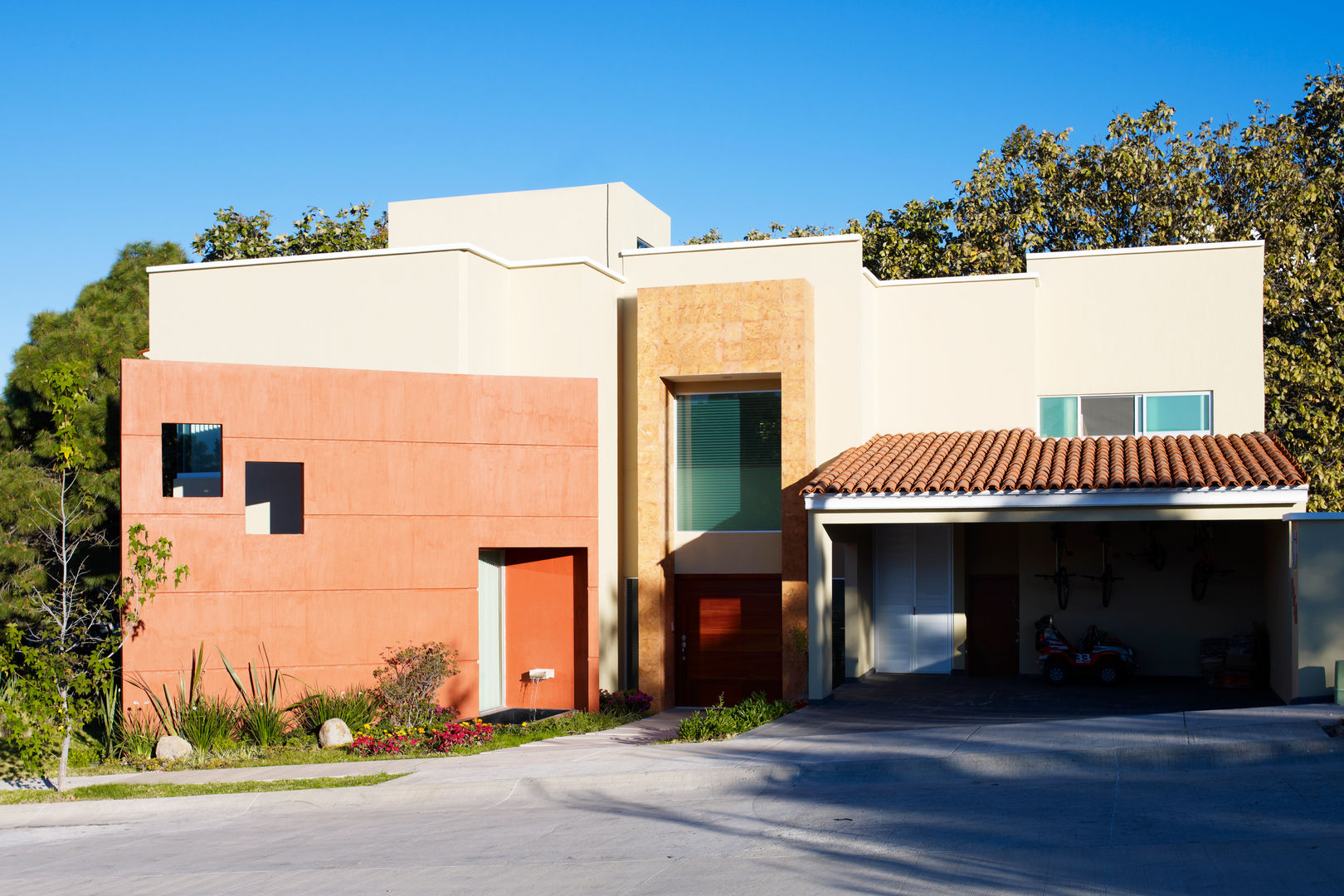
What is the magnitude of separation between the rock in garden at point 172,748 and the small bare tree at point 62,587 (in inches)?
43.9

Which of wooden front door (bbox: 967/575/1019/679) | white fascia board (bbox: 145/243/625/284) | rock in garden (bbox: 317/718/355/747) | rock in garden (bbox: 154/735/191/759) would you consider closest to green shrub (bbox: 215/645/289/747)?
rock in garden (bbox: 317/718/355/747)

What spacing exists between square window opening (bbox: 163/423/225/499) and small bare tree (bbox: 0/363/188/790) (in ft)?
3.49

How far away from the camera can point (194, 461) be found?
19.0 m

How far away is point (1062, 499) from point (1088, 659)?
15.3 ft

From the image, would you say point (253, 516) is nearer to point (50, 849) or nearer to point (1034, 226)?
point (50, 849)

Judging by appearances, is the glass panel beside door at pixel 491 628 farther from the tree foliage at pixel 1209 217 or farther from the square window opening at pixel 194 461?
the tree foliage at pixel 1209 217

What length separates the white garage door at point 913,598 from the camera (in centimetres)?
2264

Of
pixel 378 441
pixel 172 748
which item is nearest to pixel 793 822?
pixel 172 748

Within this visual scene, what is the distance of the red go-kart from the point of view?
20531 millimetres

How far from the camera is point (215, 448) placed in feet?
62.6

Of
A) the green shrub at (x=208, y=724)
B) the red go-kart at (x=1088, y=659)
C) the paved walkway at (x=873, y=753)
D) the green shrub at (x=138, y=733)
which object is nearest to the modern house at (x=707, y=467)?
the green shrub at (x=138, y=733)

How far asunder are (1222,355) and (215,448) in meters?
17.9

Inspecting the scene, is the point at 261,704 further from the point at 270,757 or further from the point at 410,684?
the point at 410,684

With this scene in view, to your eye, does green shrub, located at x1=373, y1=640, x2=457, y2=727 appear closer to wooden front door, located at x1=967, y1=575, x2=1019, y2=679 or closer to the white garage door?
the white garage door
